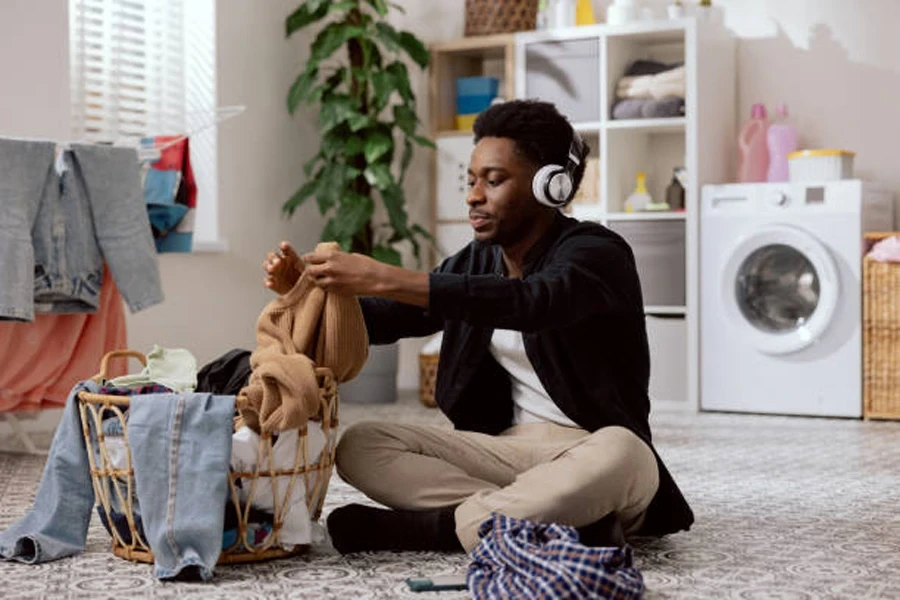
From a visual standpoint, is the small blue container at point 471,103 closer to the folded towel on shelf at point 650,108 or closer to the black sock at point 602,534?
the folded towel on shelf at point 650,108

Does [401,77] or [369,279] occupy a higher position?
[401,77]

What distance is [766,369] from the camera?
468 centimetres

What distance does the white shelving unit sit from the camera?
4.81m

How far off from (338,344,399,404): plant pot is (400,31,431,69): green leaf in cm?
111

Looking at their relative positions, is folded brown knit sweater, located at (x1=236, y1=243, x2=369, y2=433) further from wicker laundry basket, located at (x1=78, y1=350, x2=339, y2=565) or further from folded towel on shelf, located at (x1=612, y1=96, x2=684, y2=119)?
folded towel on shelf, located at (x1=612, y1=96, x2=684, y2=119)

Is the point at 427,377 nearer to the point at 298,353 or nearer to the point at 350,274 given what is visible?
the point at 298,353

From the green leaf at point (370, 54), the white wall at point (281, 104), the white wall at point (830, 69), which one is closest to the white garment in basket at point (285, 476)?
the white wall at point (281, 104)

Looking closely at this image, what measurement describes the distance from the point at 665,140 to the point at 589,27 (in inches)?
22.8

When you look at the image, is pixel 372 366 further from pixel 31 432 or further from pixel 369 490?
pixel 369 490

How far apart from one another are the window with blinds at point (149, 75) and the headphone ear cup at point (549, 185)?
99.4 inches

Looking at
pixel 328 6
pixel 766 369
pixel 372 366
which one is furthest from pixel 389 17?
pixel 766 369

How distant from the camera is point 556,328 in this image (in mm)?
2166

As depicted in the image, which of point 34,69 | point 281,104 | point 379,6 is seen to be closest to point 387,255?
point 281,104

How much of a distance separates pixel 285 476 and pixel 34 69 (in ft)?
7.65
